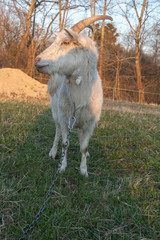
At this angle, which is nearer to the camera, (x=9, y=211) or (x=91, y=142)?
(x=9, y=211)

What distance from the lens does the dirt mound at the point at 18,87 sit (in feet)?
29.5

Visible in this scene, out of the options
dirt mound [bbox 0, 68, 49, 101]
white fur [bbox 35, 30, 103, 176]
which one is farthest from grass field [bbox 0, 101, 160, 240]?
dirt mound [bbox 0, 68, 49, 101]

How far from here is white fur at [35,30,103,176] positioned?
2125 millimetres

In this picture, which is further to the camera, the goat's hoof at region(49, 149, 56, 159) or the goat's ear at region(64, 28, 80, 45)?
the goat's hoof at region(49, 149, 56, 159)

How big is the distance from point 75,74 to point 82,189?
133cm

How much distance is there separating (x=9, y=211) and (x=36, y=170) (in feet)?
2.55

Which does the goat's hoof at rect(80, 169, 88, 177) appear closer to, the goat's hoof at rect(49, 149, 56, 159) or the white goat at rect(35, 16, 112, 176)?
the white goat at rect(35, 16, 112, 176)

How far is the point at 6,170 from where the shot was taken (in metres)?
2.43

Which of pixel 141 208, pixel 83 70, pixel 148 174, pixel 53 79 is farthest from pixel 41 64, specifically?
pixel 148 174

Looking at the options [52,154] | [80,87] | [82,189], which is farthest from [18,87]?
[82,189]

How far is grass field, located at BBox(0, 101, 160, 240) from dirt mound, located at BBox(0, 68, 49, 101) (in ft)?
18.1

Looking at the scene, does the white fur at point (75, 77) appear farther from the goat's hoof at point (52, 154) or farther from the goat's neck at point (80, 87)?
the goat's hoof at point (52, 154)

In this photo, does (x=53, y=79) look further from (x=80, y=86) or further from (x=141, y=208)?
(x=141, y=208)

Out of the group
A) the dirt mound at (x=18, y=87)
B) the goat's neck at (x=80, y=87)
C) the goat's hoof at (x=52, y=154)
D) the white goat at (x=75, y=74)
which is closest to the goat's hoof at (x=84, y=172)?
the white goat at (x=75, y=74)
